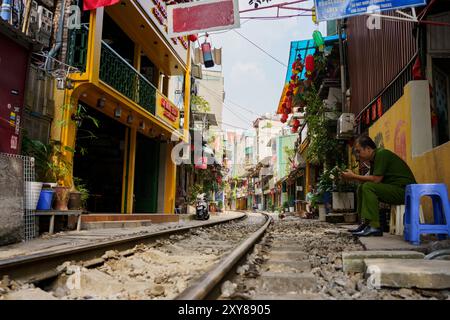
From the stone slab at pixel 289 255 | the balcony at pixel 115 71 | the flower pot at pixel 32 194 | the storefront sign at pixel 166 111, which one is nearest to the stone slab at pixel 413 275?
the stone slab at pixel 289 255

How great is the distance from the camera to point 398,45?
9.01 m

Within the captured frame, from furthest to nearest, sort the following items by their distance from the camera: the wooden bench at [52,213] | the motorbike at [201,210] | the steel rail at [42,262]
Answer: the motorbike at [201,210] → the wooden bench at [52,213] → the steel rail at [42,262]

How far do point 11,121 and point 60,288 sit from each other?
4.91m

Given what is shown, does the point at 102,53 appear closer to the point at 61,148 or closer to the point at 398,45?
the point at 61,148

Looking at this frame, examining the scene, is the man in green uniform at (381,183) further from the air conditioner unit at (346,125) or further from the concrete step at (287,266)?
the air conditioner unit at (346,125)

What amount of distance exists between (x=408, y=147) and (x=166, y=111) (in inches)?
416

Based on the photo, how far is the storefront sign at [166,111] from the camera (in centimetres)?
1520

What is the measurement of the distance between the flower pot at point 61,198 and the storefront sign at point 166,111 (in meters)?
7.61

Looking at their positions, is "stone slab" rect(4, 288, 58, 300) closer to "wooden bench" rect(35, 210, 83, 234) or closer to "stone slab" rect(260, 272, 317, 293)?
"stone slab" rect(260, 272, 317, 293)

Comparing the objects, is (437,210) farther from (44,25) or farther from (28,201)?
(44,25)

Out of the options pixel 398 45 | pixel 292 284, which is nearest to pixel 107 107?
pixel 398 45

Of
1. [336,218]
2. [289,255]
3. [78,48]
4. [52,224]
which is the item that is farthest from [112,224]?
[336,218]

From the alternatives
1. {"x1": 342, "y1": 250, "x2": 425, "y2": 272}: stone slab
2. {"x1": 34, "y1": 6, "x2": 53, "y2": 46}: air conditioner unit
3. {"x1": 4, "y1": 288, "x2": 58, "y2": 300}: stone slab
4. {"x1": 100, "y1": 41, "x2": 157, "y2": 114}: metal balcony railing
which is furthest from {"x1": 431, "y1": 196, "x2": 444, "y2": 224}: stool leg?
{"x1": 34, "y1": 6, "x2": 53, "y2": 46}: air conditioner unit

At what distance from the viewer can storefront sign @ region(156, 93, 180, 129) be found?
15.2m
